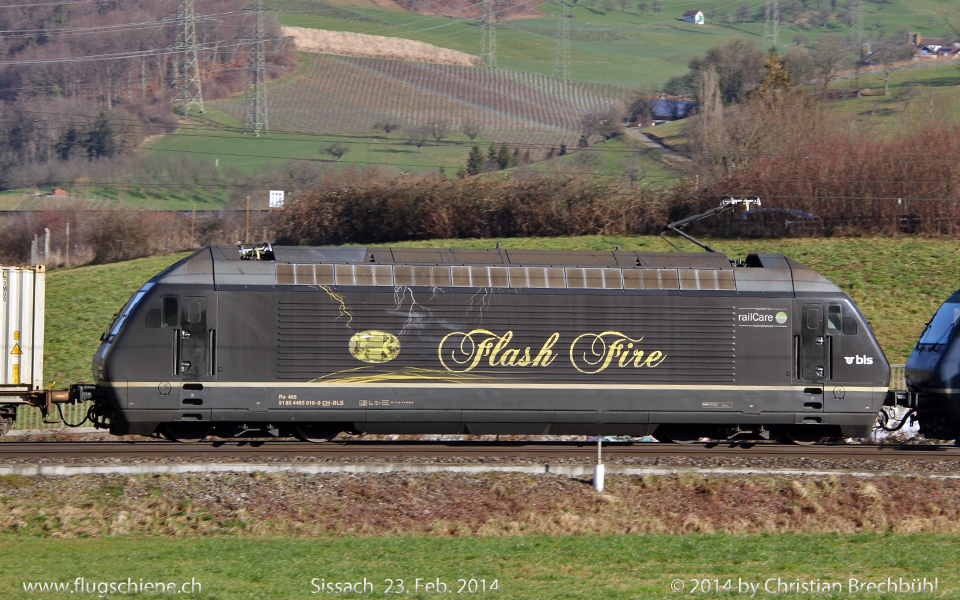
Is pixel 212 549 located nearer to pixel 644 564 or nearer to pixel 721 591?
pixel 644 564

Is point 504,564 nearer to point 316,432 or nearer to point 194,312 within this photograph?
point 316,432

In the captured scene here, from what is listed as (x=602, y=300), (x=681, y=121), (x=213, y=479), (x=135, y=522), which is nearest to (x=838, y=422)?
(x=602, y=300)

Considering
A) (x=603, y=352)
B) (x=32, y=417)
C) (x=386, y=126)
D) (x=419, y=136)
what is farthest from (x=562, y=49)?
(x=603, y=352)

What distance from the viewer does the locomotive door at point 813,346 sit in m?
16.7

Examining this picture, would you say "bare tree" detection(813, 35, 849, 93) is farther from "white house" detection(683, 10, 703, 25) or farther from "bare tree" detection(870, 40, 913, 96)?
"white house" detection(683, 10, 703, 25)

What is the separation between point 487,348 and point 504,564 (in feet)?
18.9

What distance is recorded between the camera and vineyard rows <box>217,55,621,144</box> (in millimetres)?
97688

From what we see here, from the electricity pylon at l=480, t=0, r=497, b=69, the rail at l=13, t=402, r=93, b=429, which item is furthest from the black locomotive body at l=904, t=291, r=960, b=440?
the electricity pylon at l=480, t=0, r=497, b=69

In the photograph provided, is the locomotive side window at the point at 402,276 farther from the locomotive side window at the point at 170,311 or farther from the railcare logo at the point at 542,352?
the locomotive side window at the point at 170,311

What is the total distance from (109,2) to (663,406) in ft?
432

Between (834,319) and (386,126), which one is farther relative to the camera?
(386,126)

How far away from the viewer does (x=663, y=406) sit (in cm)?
1650

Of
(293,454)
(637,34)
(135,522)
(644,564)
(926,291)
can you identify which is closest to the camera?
(644,564)

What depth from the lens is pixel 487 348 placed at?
16.3m
